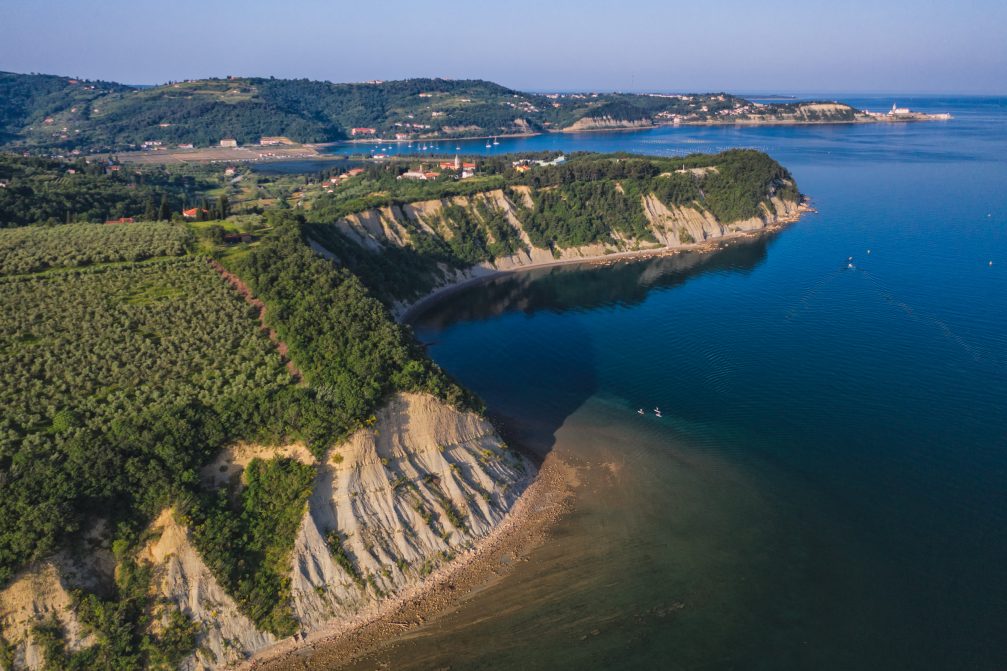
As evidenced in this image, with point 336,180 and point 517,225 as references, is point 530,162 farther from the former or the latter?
point 336,180

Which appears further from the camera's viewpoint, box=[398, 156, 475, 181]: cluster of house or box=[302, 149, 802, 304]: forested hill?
box=[398, 156, 475, 181]: cluster of house

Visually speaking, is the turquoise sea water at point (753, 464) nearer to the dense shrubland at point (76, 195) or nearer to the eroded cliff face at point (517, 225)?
the eroded cliff face at point (517, 225)

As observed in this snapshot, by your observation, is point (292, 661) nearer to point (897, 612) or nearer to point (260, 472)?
point (260, 472)

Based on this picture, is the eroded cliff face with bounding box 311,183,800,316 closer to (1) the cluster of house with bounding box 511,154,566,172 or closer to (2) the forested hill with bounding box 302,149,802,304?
(2) the forested hill with bounding box 302,149,802,304

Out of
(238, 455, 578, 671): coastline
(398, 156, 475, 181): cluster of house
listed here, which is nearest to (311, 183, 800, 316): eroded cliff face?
(398, 156, 475, 181): cluster of house

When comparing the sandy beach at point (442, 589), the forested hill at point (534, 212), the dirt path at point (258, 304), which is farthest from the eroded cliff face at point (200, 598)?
the forested hill at point (534, 212)

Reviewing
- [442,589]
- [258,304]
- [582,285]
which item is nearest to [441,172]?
[582,285]
